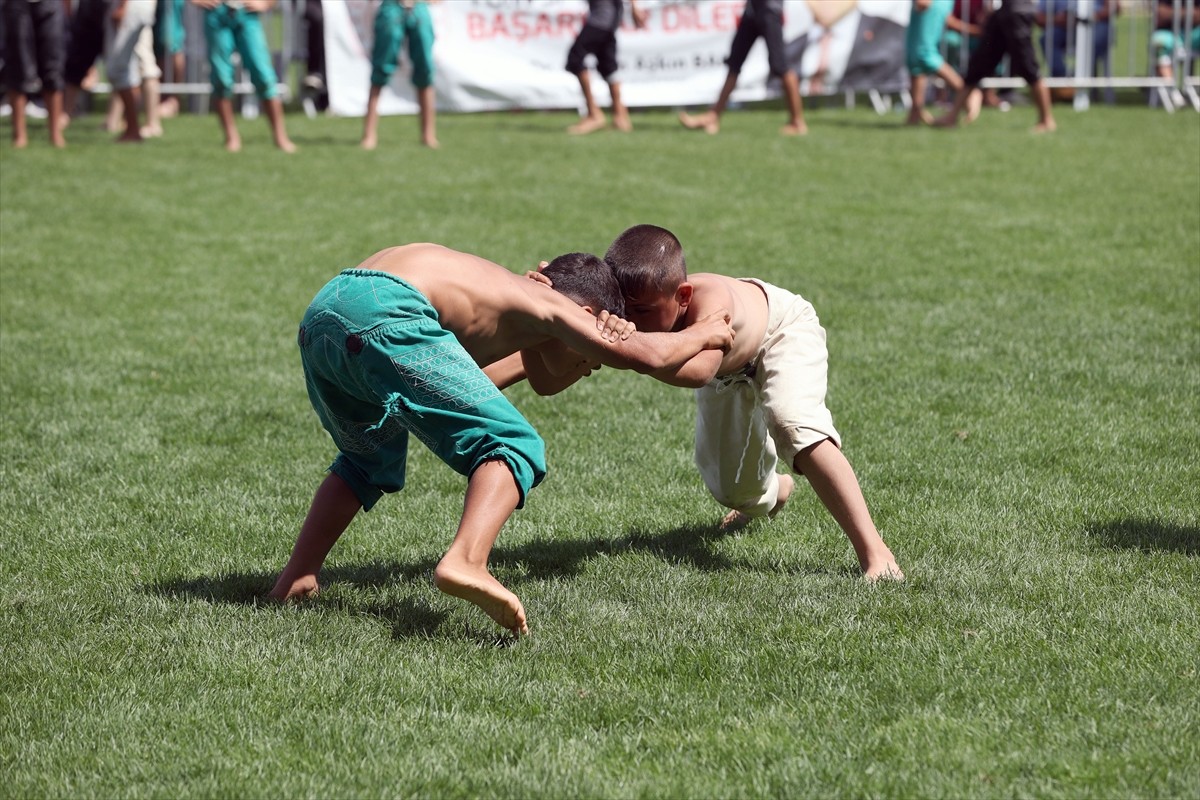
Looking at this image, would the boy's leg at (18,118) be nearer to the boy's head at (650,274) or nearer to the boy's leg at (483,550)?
the boy's head at (650,274)

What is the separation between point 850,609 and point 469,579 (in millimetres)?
1140

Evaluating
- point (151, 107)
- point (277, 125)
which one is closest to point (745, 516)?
point (277, 125)

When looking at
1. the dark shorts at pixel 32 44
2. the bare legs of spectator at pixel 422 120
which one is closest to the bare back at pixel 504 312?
the bare legs of spectator at pixel 422 120

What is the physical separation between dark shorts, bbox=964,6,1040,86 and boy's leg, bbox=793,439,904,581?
1002 cm

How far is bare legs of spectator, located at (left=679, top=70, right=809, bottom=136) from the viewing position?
530 inches

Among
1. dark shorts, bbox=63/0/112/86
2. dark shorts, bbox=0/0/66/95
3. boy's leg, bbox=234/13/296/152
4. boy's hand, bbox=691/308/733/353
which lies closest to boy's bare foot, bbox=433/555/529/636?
boy's hand, bbox=691/308/733/353

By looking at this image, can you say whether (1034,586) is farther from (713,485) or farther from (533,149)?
(533,149)

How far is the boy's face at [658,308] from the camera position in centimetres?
412

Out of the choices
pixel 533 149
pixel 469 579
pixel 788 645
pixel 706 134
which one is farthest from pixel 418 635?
pixel 706 134

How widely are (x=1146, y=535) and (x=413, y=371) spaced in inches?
97.5

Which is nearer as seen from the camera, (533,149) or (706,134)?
(533,149)

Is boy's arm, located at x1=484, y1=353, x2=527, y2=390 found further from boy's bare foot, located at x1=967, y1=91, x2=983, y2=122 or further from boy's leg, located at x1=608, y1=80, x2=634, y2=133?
boy's bare foot, located at x1=967, y1=91, x2=983, y2=122

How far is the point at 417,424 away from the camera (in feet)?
12.3

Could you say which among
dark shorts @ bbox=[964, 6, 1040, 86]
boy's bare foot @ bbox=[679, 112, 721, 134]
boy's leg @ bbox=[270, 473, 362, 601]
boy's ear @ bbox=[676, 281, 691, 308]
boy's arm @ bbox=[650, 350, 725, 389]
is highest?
dark shorts @ bbox=[964, 6, 1040, 86]
